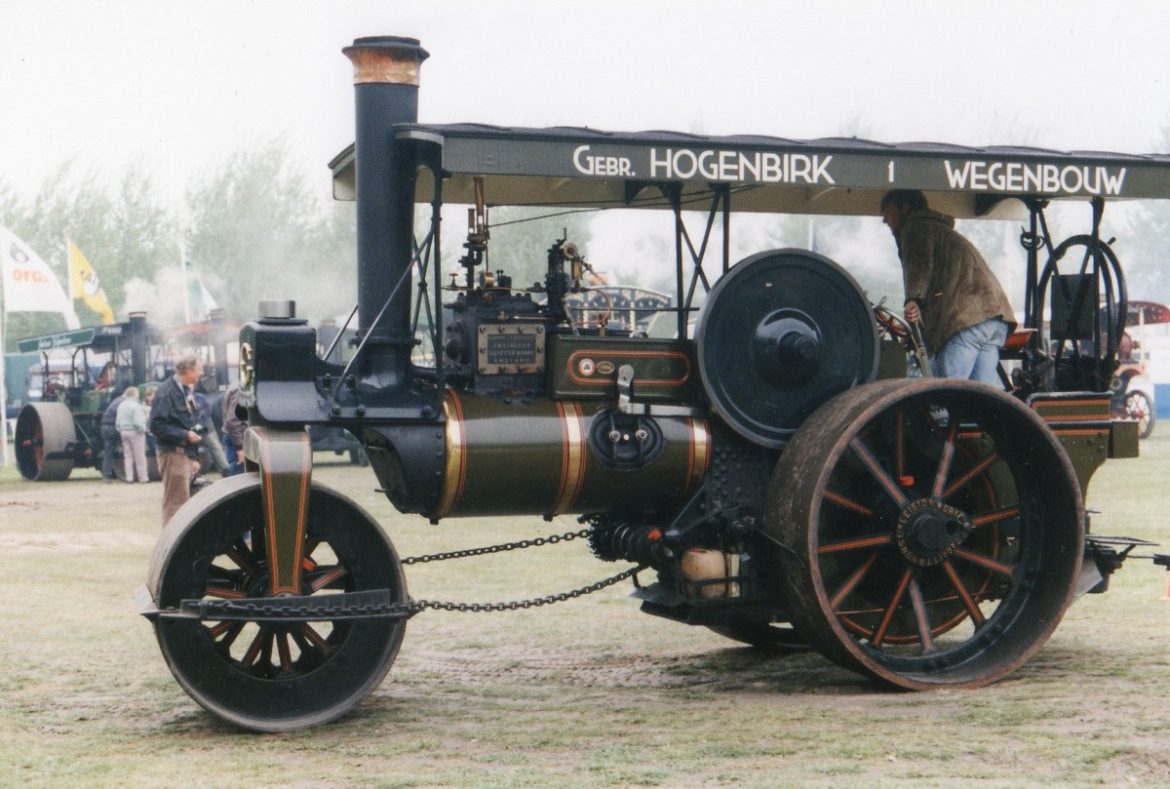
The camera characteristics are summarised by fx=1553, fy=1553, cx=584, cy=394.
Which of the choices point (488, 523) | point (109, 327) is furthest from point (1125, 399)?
point (109, 327)

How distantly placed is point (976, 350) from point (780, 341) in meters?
1.11

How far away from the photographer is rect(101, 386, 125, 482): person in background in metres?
19.8

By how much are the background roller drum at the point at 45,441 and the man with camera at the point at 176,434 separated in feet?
35.5

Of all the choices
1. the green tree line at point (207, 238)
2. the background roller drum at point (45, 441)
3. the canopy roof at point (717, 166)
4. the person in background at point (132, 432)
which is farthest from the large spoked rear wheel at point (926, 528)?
the green tree line at point (207, 238)

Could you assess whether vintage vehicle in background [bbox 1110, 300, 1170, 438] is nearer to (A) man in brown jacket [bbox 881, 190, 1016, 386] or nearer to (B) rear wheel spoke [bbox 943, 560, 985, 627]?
(A) man in brown jacket [bbox 881, 190, 1016, 386]

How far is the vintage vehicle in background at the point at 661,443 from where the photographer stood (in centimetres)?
513

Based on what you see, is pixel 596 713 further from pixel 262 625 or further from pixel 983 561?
pixel 983 561

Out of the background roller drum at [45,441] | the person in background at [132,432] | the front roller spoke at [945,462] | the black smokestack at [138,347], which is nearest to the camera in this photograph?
the front roller spoke at [945,462]

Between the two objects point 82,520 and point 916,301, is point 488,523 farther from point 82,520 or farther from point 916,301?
point 916,301

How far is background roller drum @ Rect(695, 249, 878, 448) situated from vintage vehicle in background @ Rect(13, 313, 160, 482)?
615 inches

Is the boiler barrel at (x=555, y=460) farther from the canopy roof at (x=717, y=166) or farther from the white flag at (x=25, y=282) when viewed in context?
the white flag at (x=25, y=282)

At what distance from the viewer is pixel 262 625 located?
511 centimetres

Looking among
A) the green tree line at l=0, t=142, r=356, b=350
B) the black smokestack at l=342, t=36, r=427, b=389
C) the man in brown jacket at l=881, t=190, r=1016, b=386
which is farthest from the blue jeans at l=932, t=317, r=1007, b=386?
the green tree line at l=0, t=142, r=356, b=350

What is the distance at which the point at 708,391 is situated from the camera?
5.61 metres
